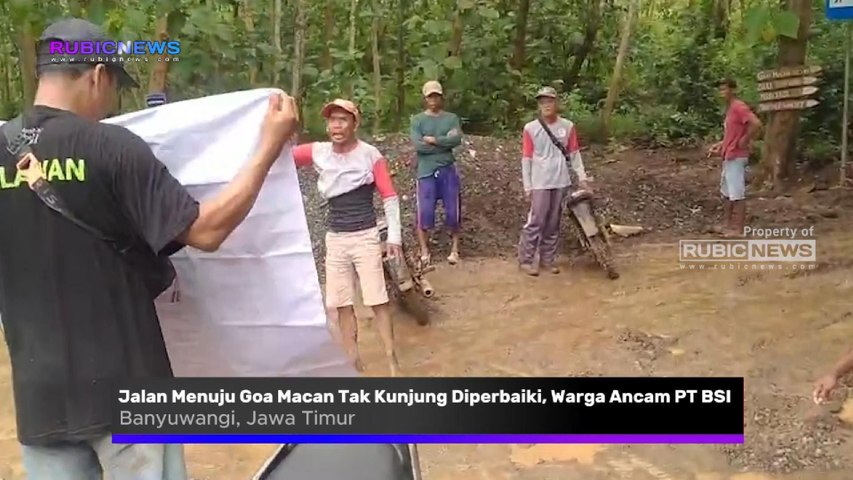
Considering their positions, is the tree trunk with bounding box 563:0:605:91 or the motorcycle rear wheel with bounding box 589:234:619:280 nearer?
the motorcycle rear wheel with bounding box 589:234:619:280

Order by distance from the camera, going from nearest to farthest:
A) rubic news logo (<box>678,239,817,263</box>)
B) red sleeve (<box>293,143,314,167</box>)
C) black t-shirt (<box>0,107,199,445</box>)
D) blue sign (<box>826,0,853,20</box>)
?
black t-shirt (<box>0,107,199,445</box>) → blue sign (<box>826,0,853,20</box>) → rubic news logo (<box>678,239,817,263</box>) → red sleeve (<box>293,143,314,167</box>)

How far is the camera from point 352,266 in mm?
2258

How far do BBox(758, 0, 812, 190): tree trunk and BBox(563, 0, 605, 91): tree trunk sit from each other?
675 mm

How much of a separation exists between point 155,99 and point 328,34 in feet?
3.34

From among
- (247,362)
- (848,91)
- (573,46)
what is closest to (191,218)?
(247,362)

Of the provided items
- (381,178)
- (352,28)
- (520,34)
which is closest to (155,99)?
(381,178)

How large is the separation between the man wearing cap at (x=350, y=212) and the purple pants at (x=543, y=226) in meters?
0.74

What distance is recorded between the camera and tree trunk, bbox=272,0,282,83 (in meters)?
2.10

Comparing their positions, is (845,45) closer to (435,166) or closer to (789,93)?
(789,93)

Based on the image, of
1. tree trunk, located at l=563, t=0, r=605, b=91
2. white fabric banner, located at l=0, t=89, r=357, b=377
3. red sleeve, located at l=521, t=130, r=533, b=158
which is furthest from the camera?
tree trunk, located at l=563, t=0, r=605, b=91

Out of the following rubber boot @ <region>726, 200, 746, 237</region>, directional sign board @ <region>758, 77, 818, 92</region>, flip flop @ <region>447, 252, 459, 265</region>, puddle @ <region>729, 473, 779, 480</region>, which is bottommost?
flip flop @ <region>447, 252, 459, 265</region>

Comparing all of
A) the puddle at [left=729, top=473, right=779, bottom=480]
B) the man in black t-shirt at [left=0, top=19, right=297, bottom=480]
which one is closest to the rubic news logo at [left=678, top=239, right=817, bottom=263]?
the puddle at [left=729, top=473, right=779, bottom=480]

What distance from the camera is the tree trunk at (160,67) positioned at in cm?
163

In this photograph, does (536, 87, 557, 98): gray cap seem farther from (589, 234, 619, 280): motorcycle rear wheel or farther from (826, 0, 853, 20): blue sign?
(826, 0, 853, 20): blue sign
